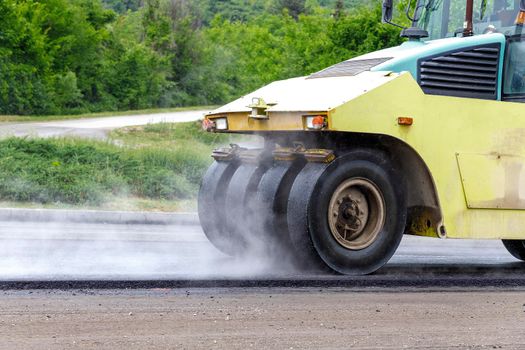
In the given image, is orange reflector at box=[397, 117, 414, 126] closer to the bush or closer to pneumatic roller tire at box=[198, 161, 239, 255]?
pneumatic roller tire at box=[198, 161, 239, 255]

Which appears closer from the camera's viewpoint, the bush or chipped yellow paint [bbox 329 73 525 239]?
chipped yellow paint [bbox 329 73 525 239]

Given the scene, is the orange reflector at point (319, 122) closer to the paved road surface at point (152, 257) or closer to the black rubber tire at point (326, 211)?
the black rubber tire at point (326, 211)

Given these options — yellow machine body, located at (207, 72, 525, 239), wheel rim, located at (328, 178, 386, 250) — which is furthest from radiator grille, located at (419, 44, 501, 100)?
wheel rim, located at (328, 178, 386, 250)

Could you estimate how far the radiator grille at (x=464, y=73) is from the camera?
8422 mm

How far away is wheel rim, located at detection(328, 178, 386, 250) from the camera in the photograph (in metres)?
8.12

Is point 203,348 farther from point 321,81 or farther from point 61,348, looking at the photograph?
point 321,81

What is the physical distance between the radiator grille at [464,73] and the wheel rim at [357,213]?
977mm

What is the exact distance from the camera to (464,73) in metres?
8.59

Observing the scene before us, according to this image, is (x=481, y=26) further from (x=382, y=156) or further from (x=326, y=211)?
(x=326, y=211)

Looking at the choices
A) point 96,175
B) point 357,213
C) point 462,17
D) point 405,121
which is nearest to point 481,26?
point 462,17

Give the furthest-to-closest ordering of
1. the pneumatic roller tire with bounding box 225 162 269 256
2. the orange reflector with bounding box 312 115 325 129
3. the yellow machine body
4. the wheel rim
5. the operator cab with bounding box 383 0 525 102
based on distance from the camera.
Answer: the operator cab with bounding box 383 0 525 102 < the pneumatic roller tire with bounding box 225 162 269 256 < the wheel rim < the yellow machine body < the orange reflector with bounding box 312 115 325 129

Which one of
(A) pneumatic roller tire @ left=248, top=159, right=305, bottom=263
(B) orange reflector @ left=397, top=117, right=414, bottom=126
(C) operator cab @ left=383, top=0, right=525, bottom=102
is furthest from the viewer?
(C) operator cab @ left=383, top=0, right=525, bottom=102

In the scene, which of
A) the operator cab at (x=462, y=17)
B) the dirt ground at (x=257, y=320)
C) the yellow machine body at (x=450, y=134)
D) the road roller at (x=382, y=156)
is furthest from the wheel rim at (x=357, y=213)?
the operator cab at (x=462, y=17)

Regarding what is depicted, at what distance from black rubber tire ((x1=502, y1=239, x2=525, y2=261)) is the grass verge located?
231 inches
